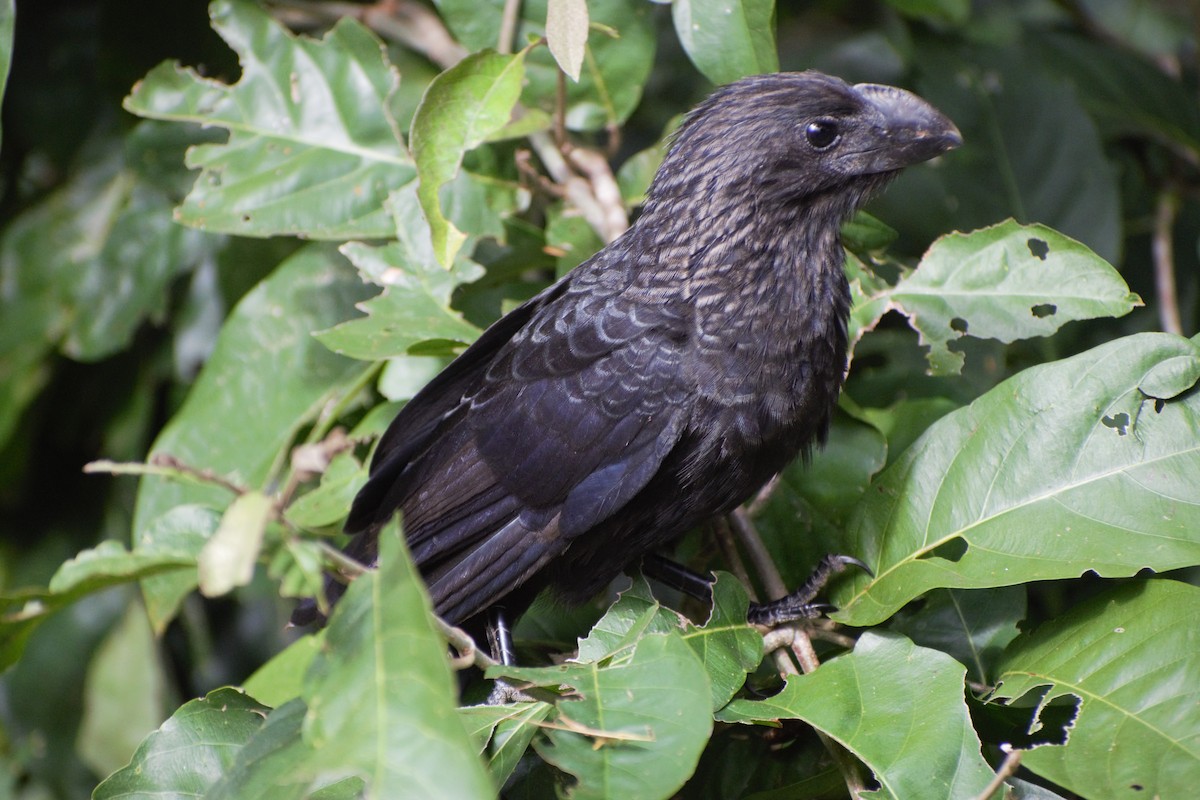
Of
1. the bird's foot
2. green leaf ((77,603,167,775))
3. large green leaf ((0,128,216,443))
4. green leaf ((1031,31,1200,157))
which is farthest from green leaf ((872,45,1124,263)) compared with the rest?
green leaf ((77,603,167,775))

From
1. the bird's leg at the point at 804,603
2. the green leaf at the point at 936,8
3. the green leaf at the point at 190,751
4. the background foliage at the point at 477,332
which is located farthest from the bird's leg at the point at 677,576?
the green leaf at the point at 936,8

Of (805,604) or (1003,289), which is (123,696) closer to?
(805,604)

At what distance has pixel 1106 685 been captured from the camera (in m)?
1.40

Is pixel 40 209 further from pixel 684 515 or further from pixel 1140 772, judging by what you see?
pixel 1140 772

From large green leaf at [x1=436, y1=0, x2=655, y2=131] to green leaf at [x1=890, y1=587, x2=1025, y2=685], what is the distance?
48.7 inches

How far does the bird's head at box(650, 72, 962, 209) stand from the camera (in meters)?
1.80

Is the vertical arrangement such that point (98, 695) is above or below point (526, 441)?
below

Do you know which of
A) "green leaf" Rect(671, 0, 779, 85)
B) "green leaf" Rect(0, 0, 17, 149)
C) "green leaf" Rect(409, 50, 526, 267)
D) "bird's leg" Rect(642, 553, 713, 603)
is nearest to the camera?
"green leaf" Rect(409, 50, 526, 267)

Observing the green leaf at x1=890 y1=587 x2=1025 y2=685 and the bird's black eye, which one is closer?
the green leaf at x1=890 y1=587 x2=1025 y2=685

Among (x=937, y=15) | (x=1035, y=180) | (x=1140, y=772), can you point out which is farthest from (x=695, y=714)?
(x=937, y=15)

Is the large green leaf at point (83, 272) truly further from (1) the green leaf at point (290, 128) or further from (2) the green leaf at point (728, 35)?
(2) the green leaf at point (728, 35)

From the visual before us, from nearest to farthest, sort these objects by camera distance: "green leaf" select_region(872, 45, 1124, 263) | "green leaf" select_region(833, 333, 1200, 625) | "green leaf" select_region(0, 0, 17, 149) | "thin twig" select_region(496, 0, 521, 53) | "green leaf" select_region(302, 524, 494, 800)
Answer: "green leaf" select_region(302, 524, 494, 800) → "green leaf" select_region(833, 333, 1200, 625) → "green leaf" select_region(0, 0, 17, 149) → "thin twig" select_region(496, 0, 521, 53) → "green leaf" select_region(872, 45, 1124, 263)

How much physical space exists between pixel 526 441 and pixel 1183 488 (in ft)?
3.34

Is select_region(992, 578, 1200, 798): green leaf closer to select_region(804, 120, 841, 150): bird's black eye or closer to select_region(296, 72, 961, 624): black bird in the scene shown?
select_region(296, 72, 961, 624): black bird
